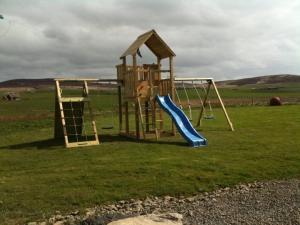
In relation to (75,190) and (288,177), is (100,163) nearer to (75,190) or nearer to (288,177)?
(75,190)

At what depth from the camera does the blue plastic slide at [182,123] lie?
16116mm

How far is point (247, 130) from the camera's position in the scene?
20.6 m

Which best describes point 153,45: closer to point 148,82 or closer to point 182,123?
point 148,82

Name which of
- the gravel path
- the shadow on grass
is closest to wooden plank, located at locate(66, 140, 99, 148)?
the shadow on grass

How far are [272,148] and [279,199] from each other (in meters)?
5.81

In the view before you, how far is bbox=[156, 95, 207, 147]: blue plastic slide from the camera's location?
634 inches

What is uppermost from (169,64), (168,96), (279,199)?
(169,64)

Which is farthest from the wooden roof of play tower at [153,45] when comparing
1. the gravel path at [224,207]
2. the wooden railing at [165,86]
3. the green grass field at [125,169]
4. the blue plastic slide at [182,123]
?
the gravel path at [224,207]

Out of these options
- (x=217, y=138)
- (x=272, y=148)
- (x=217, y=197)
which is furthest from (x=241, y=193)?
(x=217, y=138)

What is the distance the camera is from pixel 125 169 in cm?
1184

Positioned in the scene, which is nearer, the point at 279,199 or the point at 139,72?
the point at 279,199

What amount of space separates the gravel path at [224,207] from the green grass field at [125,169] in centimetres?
43

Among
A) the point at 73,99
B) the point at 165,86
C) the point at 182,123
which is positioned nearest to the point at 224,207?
the point at 182,123

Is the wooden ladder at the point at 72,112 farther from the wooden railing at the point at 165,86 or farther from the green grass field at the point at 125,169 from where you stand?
the wooden railing at the point at 165,86
